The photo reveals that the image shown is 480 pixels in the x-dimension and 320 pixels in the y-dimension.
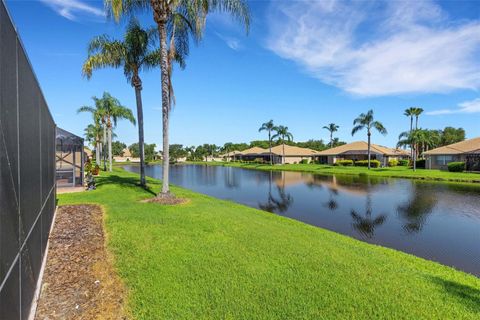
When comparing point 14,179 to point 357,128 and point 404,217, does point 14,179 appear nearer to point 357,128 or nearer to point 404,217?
point 404,217

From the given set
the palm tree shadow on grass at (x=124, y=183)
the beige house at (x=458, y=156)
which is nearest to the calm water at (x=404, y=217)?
the palm tree shadow on grass at (x=124, y=183)

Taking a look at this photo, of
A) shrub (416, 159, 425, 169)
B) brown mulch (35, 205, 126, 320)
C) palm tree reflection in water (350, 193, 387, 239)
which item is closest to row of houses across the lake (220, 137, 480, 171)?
shrub (416, 159, 425, 169)

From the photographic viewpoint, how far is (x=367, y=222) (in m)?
12.1

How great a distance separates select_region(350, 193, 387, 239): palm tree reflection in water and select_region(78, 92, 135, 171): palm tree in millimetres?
31133

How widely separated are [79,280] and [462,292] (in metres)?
7.00

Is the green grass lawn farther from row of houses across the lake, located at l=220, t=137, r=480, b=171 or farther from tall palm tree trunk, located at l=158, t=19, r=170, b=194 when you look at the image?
row of houses across the lake, located at l=220, t=137, r=480, b=171

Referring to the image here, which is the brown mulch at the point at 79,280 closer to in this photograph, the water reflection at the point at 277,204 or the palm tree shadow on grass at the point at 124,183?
the palm tree shadow on grass at the point at 124,183

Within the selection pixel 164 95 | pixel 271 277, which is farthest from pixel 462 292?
pixel 164 95

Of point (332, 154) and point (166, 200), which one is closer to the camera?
point (166, 200)

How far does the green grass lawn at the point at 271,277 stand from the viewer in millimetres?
4293

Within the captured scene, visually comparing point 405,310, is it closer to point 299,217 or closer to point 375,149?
point 299,217

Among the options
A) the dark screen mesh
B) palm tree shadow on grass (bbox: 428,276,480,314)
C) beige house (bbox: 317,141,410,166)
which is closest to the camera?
the dark screen mesh

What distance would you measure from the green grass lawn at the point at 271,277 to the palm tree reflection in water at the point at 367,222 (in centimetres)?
296

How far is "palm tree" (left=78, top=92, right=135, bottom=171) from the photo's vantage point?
3543 centimetres
